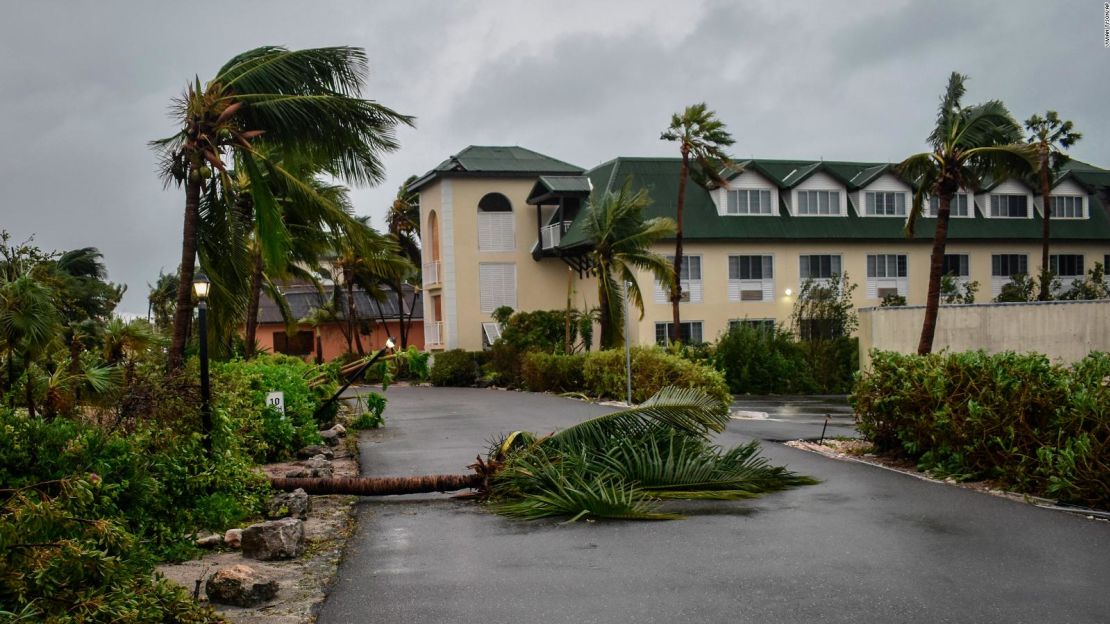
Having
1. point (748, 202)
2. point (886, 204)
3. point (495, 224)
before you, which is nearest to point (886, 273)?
point (886, 204)

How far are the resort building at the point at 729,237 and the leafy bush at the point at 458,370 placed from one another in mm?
2588

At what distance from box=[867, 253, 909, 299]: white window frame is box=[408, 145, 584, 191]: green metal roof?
13234 mm

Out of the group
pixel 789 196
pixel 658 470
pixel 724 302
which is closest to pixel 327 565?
Answer: pixel 658 470

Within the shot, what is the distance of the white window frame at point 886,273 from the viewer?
46.2 metres

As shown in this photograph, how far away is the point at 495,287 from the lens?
46.6 m

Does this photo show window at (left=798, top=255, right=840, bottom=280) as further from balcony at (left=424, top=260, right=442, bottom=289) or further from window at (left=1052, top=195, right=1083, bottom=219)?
balcony at (left=424, top=260, right=442, bottom=289)

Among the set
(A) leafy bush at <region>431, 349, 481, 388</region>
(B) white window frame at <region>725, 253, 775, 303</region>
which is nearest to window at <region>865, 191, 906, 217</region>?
(B) white window frame at <region>725, 253, 775, 303</region>

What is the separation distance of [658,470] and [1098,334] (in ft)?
56.6

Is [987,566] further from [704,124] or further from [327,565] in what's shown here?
[704,124]

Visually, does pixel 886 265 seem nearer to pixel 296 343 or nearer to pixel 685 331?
pixel 685 331

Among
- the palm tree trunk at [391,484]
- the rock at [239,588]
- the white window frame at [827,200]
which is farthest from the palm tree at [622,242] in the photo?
the rock at [239,588]

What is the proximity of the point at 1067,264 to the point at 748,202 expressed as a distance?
16190 millimetres

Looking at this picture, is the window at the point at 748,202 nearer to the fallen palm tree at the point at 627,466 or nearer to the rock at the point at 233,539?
the fallen palm tree at the point at 627,466

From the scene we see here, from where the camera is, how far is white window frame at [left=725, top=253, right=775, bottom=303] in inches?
1734
